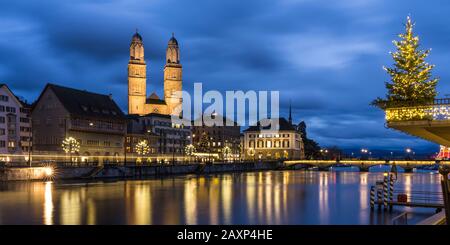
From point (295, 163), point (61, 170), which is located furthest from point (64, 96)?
point (295, 163)

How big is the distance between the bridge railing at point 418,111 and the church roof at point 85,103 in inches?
3659

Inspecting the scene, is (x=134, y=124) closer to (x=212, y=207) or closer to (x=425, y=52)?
(x=212, y=207)

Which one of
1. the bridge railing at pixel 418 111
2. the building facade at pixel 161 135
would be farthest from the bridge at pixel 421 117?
the building facade at pixel 161 135

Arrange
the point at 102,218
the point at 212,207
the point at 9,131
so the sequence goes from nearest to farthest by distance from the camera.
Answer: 1. the point at 102,218
2. the point at 212,207
3. the point at 9,131

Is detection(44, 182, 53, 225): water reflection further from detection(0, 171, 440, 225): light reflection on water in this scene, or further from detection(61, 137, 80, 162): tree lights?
detection(61, 137, 80, 162): tree lights

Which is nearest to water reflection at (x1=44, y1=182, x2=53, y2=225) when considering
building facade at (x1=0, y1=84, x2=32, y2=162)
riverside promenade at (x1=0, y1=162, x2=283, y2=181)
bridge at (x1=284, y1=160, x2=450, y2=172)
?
riverside promenade at (x1=0, y1=162, x2=283, y2=181)

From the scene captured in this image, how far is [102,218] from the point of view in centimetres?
4097

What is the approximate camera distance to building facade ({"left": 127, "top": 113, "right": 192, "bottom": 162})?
14800 centimetres

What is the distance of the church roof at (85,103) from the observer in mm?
114625

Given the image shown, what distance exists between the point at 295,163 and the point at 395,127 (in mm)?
161433

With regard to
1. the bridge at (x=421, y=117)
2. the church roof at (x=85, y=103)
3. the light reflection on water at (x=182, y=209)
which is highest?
the church roof at (x=85, y=103)

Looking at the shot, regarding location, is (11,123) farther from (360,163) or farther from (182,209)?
(360,163)

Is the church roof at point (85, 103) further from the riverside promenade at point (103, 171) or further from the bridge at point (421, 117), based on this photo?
the bridge at point (421, 117)
